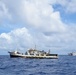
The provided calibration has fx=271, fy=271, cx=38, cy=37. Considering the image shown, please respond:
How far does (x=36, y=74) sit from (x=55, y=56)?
115 metres

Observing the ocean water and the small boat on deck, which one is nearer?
the ocean water

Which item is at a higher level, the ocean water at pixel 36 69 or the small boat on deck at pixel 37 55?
the small boat on deck at pixel 37 55

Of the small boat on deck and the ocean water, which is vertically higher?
the small boat on deck

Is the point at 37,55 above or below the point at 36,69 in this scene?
above

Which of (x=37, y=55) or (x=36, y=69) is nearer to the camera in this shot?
(x=36, y=69)

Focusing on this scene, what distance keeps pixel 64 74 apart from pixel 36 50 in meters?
116

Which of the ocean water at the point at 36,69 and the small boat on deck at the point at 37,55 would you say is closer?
the ocean water at the point at 36,69

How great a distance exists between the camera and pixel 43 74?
5781 cm

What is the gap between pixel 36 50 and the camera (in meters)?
173

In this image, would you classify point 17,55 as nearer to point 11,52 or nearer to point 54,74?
point 11,52

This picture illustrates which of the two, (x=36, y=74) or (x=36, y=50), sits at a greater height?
(x=36, y=50)

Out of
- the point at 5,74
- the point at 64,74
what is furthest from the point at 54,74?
the point at 5,74

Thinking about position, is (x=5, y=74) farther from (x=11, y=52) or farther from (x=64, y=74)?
(x=11, y=52)

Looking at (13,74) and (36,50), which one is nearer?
(13,74)
